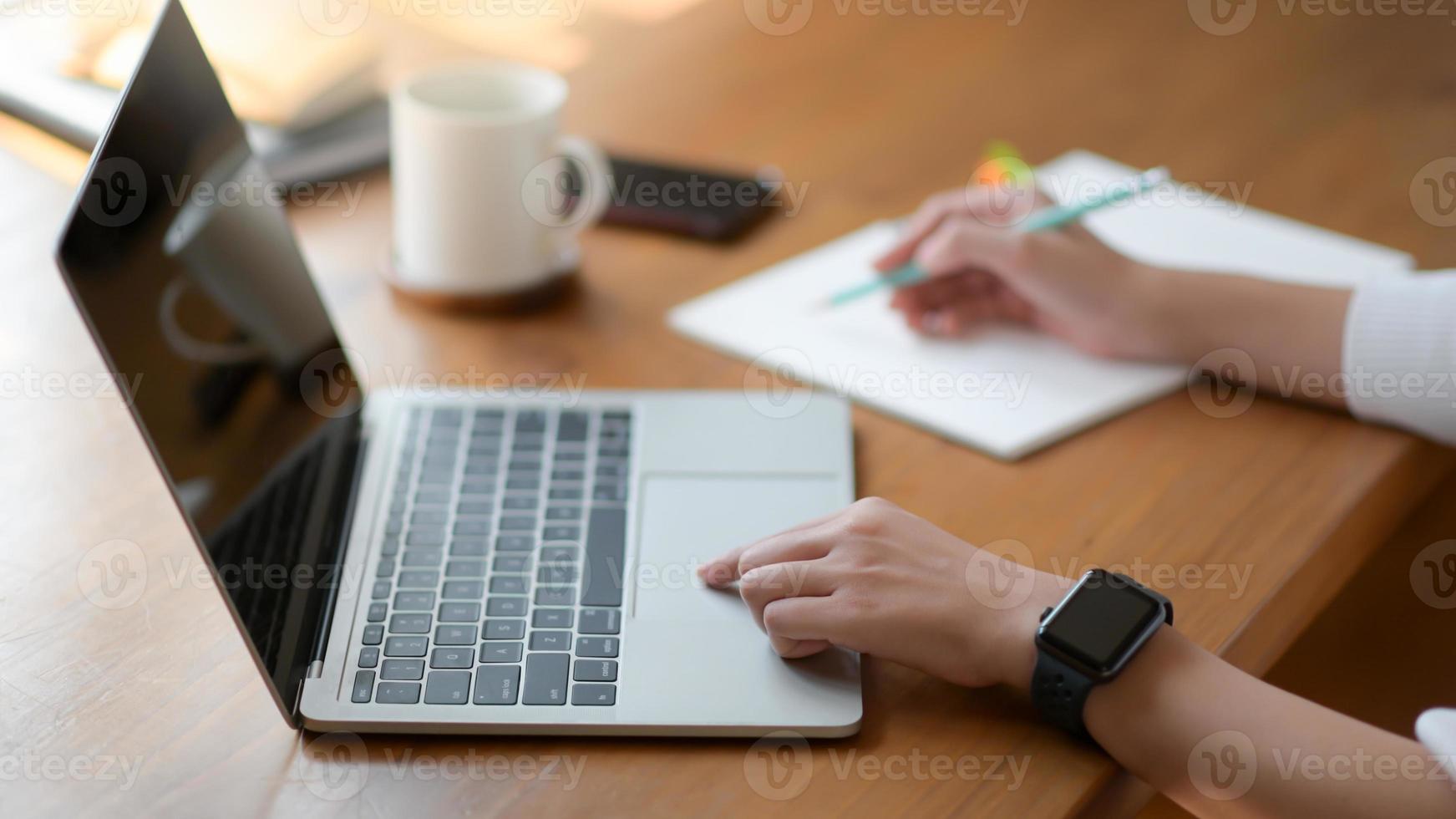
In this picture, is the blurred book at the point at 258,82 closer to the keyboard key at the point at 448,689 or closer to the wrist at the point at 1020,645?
the keyboard key at the point at 448,689

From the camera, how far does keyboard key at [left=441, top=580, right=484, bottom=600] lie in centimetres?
69

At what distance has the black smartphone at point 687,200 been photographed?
1069mm

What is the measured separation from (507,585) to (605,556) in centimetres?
6

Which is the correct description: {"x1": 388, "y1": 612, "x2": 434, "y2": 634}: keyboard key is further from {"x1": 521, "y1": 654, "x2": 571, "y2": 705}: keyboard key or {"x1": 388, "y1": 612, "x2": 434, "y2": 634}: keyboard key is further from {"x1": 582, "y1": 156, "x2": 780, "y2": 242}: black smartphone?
{"x1": 582, "y1": 156, "x2": 780, "y2": 242}: black smartphone

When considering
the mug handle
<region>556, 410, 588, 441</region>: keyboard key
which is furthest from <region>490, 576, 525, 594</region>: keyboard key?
the mug handle

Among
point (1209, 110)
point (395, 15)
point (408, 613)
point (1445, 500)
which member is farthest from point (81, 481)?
point (1209, 110)

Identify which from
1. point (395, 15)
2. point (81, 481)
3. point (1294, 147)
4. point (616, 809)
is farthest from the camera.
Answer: point (395, 15)

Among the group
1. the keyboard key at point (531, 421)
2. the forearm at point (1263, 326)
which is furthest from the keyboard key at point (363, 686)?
the forearm at point (1263, 326)

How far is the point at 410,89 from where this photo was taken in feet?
3.14

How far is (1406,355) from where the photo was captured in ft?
2.85

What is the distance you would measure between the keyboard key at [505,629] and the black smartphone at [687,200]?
0.48m

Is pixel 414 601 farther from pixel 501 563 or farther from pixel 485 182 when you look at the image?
pixel 485 182

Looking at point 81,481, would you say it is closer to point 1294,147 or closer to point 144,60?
point 144,60

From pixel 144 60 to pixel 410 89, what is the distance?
33cm
